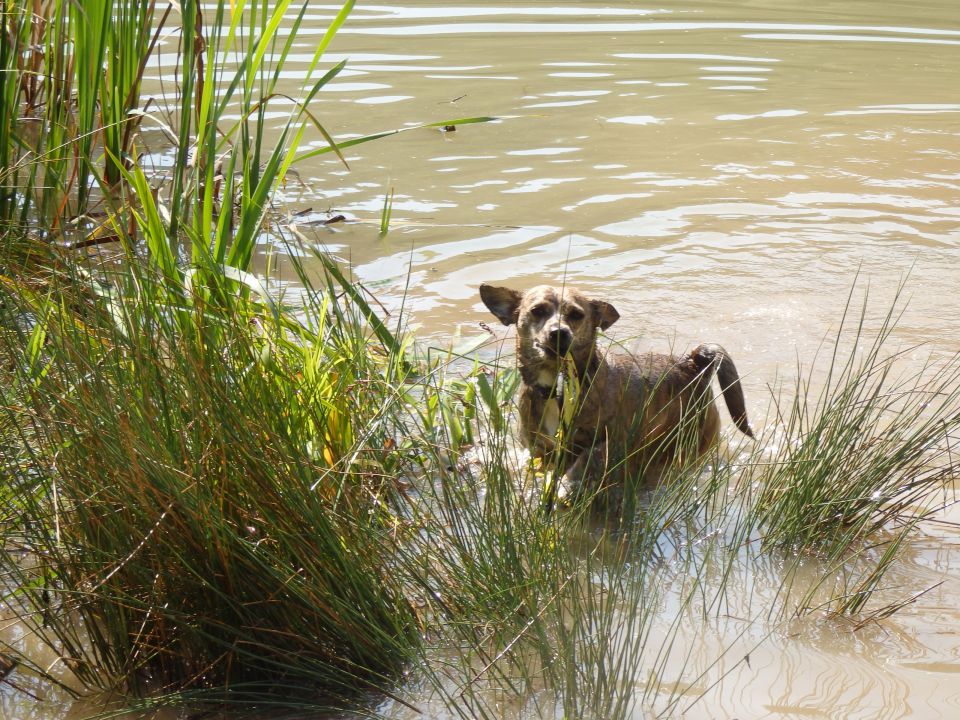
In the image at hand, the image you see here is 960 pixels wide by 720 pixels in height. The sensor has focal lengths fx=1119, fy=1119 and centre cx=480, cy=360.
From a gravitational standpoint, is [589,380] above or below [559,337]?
below

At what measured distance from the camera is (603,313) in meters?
4.72

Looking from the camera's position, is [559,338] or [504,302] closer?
[559,338]

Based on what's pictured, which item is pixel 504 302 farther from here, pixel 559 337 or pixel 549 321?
pixel 559 337

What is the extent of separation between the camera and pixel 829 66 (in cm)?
1252

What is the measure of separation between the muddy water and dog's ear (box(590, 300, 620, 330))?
0.59 meters

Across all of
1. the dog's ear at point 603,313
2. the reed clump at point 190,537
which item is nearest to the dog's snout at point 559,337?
the dog's ear at point 603,313

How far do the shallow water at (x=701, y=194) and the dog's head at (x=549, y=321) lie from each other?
0.92 ft

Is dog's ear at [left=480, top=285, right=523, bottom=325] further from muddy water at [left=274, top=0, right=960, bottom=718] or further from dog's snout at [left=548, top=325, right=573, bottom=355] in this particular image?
muddy water at [left=274, top=0, right=960, bottom=718]

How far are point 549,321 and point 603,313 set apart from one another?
40 centimetres

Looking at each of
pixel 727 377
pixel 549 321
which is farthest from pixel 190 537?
pixel 727 377

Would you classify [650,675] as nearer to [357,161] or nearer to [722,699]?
[722,699]

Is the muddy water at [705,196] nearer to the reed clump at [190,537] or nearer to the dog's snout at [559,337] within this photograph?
the dog's snout at [559,337]

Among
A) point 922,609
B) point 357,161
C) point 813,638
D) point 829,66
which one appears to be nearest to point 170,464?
point 813,638

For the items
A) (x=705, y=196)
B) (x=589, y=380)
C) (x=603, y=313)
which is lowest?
(x=705, y=196)
